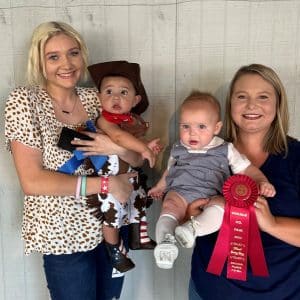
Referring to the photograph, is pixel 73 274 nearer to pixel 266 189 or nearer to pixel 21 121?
pixel 21 121

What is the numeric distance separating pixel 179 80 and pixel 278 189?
75cm

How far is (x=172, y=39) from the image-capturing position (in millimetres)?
1888

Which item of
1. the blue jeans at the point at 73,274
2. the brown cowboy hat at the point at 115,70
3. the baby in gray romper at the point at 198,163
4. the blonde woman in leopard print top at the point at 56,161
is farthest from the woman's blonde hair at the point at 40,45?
the blue jeans at the point at 73,274

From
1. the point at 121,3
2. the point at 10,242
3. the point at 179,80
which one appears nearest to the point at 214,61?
the point at 179,80

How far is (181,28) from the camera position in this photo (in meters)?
1.88

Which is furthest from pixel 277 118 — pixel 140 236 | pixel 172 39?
pixel 140 236

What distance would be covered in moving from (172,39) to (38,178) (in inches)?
34.0

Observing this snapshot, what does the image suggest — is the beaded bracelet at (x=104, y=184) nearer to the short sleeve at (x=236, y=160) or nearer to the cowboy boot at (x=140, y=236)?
the cowboy boot at (x=140, y=236)

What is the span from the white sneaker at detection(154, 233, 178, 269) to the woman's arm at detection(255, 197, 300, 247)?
281mm

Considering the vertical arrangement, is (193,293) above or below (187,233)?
below

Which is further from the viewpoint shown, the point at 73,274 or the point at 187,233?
the point at 73,274

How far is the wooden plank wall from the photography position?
1.85 meters

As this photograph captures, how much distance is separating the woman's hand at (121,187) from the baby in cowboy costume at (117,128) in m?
0.04

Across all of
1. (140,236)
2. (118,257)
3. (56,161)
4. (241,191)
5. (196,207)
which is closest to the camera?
(241,191)
